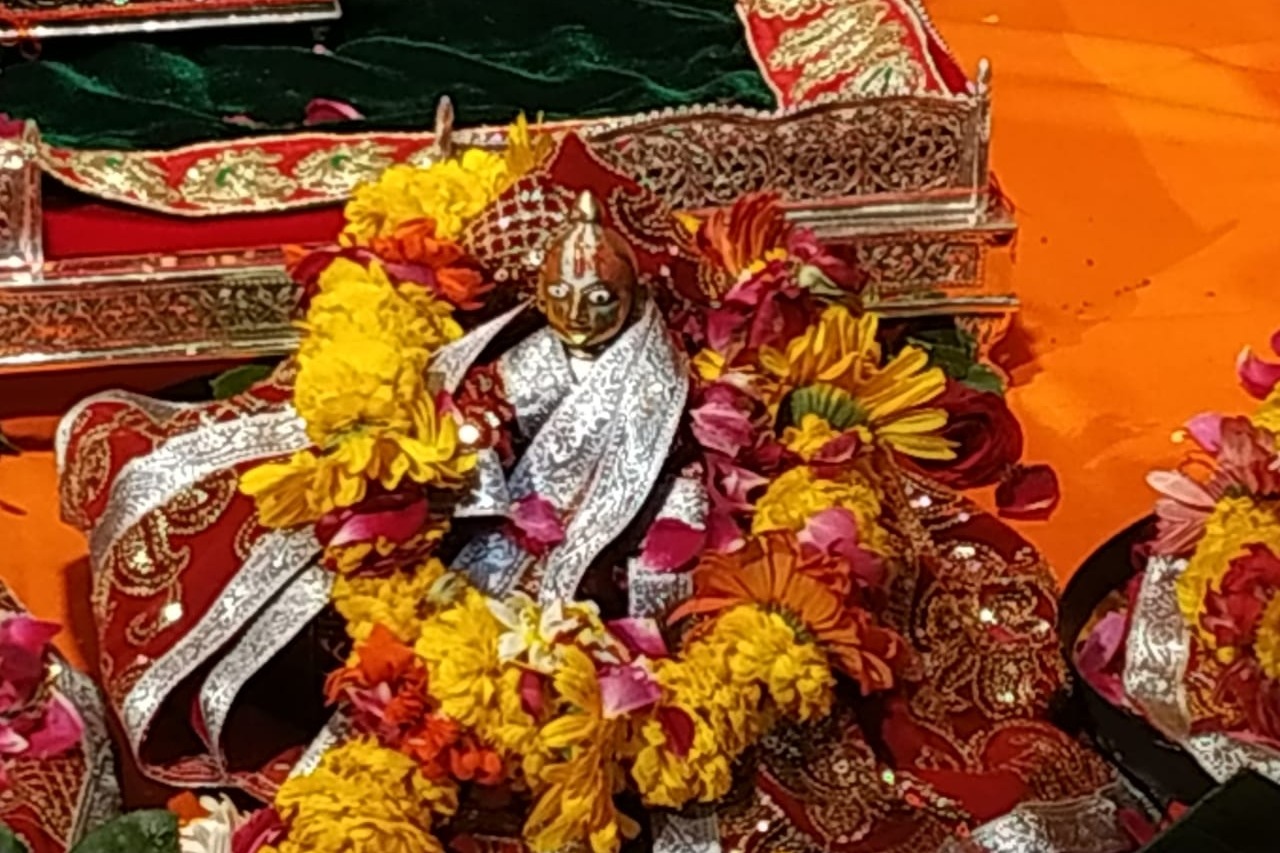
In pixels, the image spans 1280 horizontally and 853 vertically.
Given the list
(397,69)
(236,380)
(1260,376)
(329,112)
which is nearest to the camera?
(1260,376)

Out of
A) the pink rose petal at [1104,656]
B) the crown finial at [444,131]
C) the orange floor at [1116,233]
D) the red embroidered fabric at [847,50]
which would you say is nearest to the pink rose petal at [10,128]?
the orange floor at [1116,233]

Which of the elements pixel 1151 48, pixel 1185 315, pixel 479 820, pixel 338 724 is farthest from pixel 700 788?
pixel 1151 48

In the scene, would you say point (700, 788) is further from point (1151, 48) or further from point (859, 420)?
point (1151, 48)

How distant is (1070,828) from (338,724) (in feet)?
1.84

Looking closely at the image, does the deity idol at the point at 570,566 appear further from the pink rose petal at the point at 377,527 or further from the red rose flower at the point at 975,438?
the red rose flower at the point at 975,438

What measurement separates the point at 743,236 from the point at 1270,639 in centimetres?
53

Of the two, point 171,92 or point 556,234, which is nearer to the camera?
point 556,234

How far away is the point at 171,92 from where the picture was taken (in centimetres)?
241

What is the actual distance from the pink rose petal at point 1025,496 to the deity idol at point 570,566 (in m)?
0.32

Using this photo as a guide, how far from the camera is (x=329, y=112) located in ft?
7.72

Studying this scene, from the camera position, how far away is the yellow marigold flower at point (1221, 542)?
167 centimetres

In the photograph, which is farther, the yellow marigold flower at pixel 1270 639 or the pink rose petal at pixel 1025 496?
the pink rose petal at pixel 1025 496

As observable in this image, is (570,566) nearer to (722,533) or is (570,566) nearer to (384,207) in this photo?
(722,533)

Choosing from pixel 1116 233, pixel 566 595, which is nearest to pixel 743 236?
pixel 566 595
